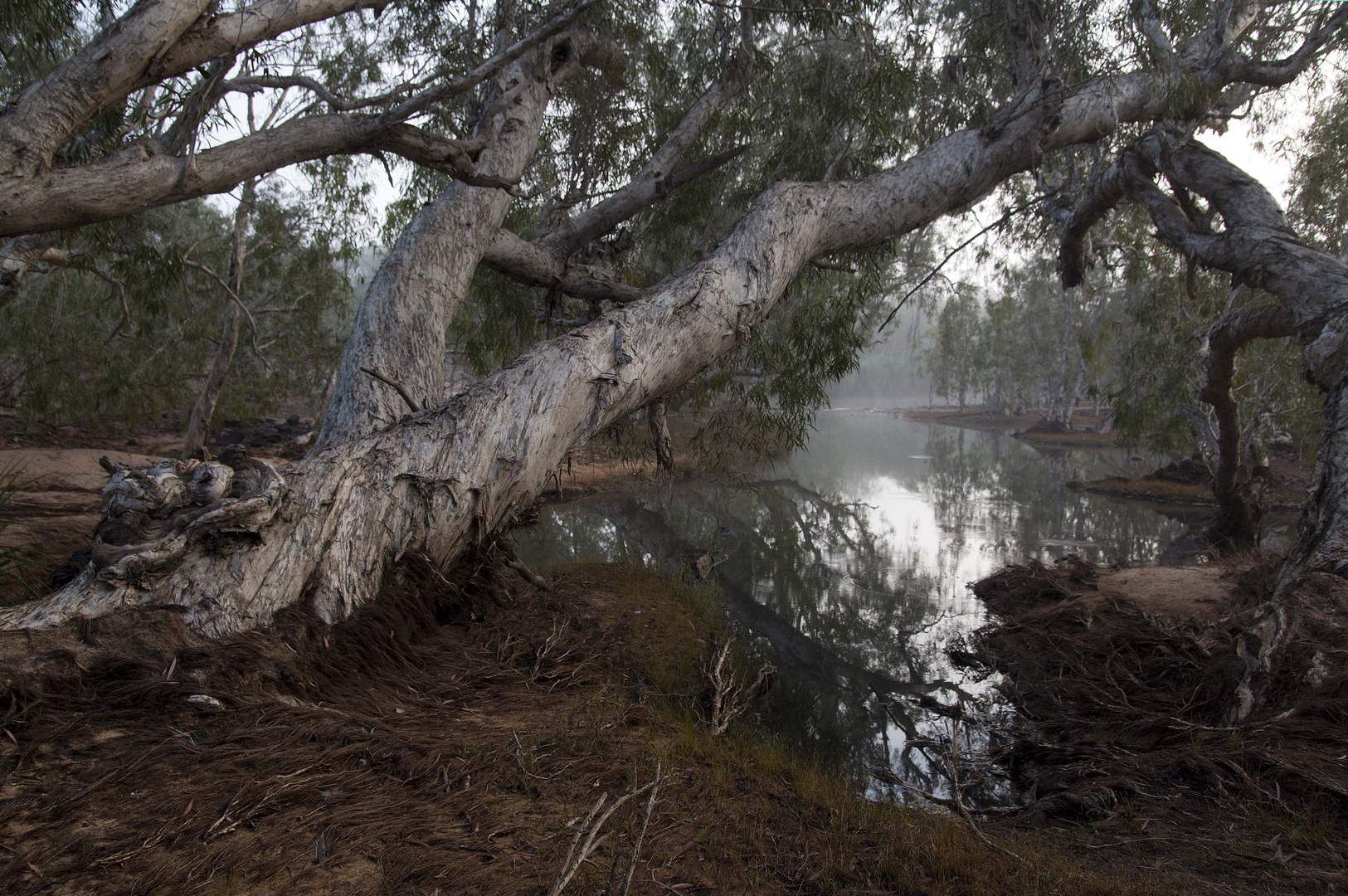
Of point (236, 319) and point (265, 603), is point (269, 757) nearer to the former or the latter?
point (265, 603)

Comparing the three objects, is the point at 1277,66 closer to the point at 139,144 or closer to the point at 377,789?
the point at 139,144

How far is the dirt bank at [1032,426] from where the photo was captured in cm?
1862

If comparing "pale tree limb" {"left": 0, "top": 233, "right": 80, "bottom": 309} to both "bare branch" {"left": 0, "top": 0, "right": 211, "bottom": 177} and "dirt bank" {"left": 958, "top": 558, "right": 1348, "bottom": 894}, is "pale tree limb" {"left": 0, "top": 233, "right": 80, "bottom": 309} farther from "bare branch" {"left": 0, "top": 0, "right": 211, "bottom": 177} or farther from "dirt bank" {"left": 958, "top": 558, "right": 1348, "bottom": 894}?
"dirt bank" {"left": 958, "top": 558, "right": 1348, "bottom": 894}

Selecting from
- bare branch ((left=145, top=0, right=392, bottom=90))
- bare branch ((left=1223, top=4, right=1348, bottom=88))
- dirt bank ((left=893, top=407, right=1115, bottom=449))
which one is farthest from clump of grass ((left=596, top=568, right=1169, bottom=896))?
dirt bank ((left=893, top=407, right=1115, bottom=449))

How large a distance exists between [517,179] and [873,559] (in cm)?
→ 494

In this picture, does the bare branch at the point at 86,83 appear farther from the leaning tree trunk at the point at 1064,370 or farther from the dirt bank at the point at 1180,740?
the leaning tree trunk at the point at 1064,370

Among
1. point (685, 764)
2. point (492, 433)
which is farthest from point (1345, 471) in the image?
point (492, 433)

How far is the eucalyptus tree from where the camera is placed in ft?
7.17

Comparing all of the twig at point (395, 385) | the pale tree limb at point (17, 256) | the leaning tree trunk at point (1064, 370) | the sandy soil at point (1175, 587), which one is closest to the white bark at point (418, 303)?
the twig at point (395, 385)

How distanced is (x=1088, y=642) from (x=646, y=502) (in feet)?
19.3

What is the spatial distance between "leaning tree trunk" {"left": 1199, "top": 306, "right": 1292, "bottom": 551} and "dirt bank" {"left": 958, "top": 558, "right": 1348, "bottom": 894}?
1.75 meters

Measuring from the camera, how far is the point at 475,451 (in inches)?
113

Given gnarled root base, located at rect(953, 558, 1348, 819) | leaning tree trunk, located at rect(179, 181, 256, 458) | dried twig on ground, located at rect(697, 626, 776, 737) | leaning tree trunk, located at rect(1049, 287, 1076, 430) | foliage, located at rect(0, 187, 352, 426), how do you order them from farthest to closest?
1. leaning tree trunk, located at rect(1049, 287, 1076, 430)
2. foliage, located at rect(0, 187, 352, 426)
3. leaning tree trunk, located at rect(179, 181, 256, 458)
4. dried twig on ground, located at rect(697, 626, 776, 737)
5. gnarled root base, located at rect(953, 558, 1348, 819)

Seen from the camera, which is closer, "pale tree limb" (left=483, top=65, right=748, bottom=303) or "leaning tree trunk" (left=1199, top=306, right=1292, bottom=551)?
"pale tree limb" (left=483, top=65, right=748, bottom=303)
